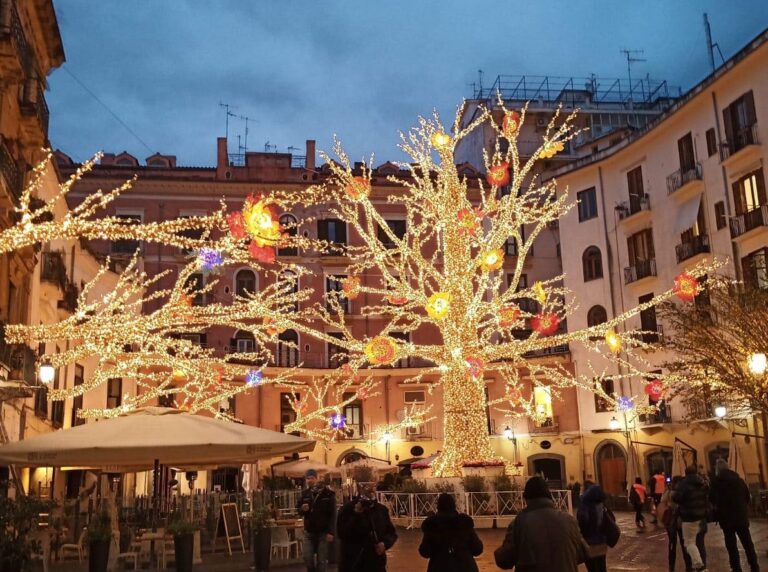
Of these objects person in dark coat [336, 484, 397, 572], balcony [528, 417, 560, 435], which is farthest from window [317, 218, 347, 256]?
person in dark coat [336, 484, 397, 572]

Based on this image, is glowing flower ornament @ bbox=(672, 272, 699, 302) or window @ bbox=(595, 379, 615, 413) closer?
glowing flower ornament @ bbox=(672, 272, 699, 302)

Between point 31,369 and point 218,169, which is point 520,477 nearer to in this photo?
point 31,369

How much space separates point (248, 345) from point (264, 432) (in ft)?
87.5

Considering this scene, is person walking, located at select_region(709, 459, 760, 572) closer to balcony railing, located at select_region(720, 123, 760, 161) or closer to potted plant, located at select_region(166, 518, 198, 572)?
potted plant, located at select_region(166, 518, 198, 572)

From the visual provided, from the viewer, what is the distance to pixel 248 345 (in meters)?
39.4

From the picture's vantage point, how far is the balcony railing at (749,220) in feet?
85.5

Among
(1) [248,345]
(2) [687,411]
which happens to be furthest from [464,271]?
(1) [248,345]

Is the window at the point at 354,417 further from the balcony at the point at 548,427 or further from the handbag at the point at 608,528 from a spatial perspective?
the handbag at the point at 608,528

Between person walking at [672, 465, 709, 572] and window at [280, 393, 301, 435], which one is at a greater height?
window at [280, 393, 301, 435]

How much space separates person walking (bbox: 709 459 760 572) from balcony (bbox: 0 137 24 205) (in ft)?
43.8

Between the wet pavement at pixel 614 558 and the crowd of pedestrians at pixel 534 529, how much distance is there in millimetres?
1106

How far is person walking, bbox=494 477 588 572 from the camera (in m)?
5.66

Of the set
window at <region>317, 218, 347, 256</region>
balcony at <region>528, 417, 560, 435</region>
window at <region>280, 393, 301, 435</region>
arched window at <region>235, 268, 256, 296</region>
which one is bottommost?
balcony at <region>528, 417, 560, 435</region>

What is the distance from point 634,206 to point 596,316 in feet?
15.6
